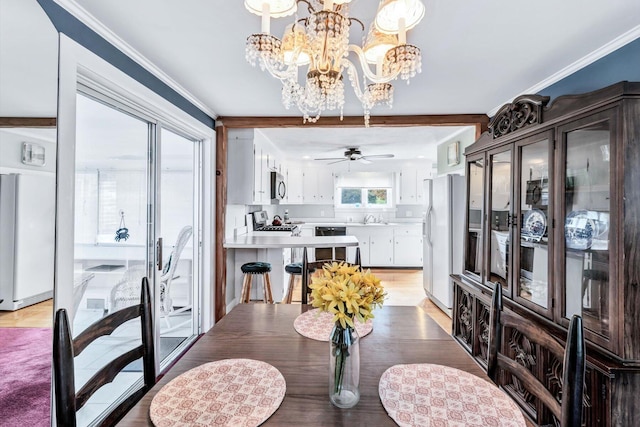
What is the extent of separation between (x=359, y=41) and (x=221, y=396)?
189 centimetres

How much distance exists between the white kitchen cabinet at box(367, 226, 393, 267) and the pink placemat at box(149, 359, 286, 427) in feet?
17.3

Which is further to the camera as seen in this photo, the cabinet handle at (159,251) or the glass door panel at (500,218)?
the cabinet handle at (159,251)

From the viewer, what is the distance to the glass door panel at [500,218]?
2.21 metres

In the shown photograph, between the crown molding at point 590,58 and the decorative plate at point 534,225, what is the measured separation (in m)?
1.03

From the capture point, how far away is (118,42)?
6.00 feet

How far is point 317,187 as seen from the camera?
6.81m

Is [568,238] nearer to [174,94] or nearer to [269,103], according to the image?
[269,103]

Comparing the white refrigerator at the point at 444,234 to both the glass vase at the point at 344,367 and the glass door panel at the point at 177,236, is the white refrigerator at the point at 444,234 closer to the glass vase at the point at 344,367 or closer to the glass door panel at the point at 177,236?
the glass door panel at the point at 177,236

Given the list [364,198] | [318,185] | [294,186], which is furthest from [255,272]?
[364,198]

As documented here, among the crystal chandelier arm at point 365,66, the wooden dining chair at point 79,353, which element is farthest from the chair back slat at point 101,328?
the crystal chandelier arm at point 365,66

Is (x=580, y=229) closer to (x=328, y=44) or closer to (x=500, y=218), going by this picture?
(x=500, y=218)

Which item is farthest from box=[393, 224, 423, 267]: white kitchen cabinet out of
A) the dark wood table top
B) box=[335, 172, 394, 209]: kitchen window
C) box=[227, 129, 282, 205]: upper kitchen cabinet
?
the dark wood table top

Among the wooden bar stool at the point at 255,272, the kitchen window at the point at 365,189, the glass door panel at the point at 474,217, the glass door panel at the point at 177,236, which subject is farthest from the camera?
the kitchen window at the point at 365,189

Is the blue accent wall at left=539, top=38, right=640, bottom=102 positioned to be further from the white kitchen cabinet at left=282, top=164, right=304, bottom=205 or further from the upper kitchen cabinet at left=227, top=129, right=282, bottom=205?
the white kitchen cabinet at left=282, top=164, right=304, bottom=205
